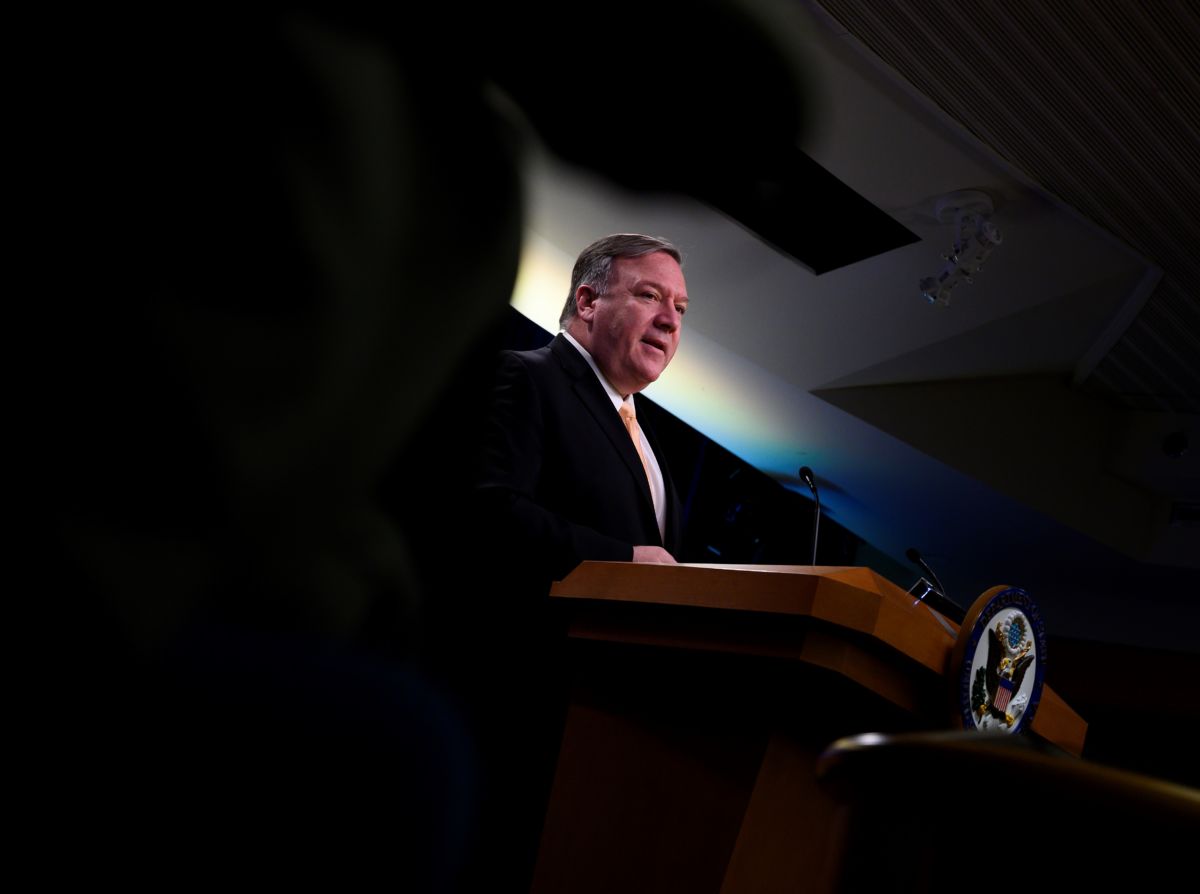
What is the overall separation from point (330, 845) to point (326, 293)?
117cm

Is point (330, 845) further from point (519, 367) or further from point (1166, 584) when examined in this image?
point (1166, 584)

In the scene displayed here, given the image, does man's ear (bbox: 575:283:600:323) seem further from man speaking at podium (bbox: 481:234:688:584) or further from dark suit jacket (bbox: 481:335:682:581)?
dark suit jacket (bbox: 481:335:682:581)

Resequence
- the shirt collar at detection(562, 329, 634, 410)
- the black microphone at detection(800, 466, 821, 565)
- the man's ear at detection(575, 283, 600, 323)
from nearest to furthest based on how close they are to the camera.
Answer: the shirt collar at detection(562, 329, 634, 410)
the man's ear at detection(575, 283, 600, 323)
the black microphone at detection(800, 466, 821, 565)

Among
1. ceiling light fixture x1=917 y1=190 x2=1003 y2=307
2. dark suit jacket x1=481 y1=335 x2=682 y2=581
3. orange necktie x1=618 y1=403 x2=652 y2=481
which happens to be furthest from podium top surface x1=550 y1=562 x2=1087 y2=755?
ceiling light fixture x1=917 y1=190 x2=1003 y2=307

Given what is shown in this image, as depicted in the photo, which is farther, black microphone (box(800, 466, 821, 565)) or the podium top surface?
black microphone (box(800, 466, 821, 565))

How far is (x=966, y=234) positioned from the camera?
11.3 feet

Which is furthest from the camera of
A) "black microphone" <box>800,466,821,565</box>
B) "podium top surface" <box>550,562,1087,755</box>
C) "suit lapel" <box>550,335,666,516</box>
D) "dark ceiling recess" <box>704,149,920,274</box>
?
"dark ceiling recess" <box>704,149,920,274</box>

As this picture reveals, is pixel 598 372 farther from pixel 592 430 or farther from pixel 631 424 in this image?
pixel 592 430

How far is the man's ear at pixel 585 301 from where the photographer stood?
2229mm

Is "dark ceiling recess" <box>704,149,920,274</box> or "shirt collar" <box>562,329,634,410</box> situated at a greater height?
"dark ceiling recess" <box>704,149,920,274</box>

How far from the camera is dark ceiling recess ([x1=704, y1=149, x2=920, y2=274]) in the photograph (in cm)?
351

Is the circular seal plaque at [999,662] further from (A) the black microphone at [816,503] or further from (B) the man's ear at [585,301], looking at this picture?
(B) the man's ear at [585,301]

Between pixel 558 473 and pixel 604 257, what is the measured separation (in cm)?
67

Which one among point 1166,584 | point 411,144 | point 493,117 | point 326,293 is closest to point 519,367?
point 326,293
